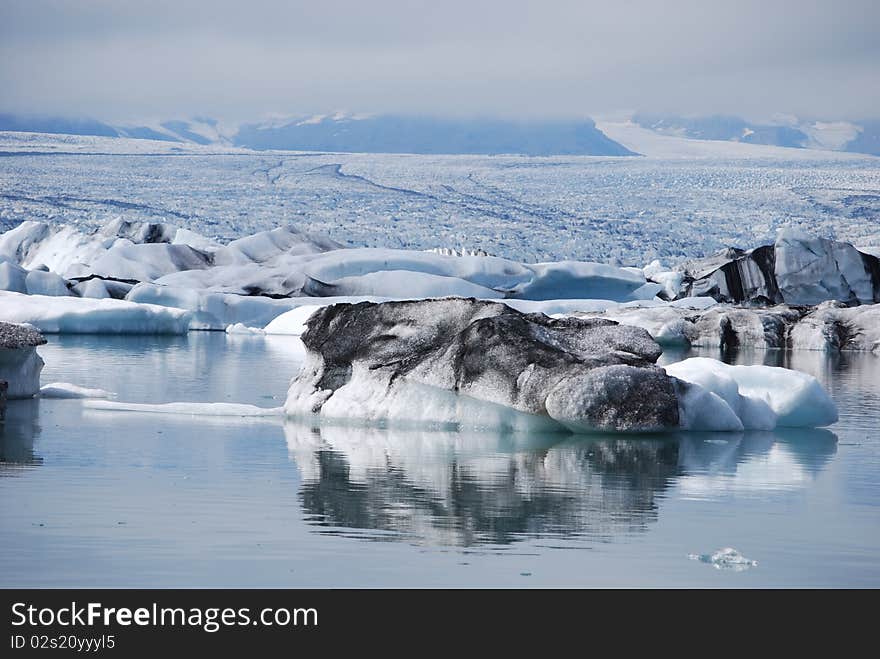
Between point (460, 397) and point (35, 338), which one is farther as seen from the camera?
point (35, 338)

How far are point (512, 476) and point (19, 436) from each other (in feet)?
11.2

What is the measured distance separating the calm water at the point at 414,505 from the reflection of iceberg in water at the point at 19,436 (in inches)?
1.2

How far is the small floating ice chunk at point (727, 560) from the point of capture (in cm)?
498

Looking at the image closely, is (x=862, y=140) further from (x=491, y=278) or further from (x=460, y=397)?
(x=460, y=397)

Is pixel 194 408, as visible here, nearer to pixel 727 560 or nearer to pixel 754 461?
pixel 754 461

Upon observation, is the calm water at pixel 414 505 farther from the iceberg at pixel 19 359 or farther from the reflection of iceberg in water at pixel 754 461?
the iceberg at pixel 19 359

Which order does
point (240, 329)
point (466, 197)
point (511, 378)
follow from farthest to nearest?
1. point (466, 197)
2. point (240, 329)
3. point (511, 378)

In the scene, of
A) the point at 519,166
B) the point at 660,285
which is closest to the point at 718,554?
the point at 660,285

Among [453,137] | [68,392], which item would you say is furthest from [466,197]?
[68,392]

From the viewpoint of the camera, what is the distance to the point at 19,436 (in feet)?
28.2

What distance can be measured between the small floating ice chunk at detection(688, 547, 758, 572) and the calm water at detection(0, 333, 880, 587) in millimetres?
56

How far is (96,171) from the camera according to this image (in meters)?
61.6
